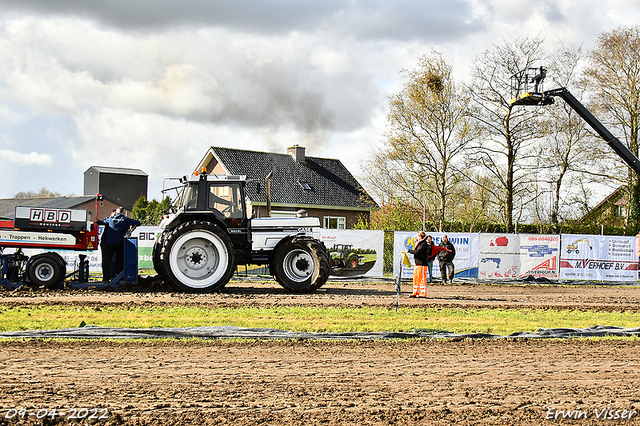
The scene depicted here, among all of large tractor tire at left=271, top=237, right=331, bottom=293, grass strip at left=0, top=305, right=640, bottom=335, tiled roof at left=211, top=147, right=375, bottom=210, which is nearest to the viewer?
grass strip at left=0, top=305, right=640, bottom=335

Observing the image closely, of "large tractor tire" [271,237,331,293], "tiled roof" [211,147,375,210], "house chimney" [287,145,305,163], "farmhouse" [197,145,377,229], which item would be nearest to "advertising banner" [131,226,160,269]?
"large tractor tire" [271,237,331,293]

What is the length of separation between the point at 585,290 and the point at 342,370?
16.1 m

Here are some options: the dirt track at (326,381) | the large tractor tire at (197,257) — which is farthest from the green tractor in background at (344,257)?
the dirt track at (326,381)

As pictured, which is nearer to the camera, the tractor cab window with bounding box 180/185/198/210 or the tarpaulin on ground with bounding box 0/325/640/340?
the tarpaulin on ground with bounding box 0/325/640/340

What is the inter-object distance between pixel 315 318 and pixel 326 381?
14.9ft

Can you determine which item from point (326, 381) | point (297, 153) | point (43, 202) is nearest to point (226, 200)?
point (326, 381)

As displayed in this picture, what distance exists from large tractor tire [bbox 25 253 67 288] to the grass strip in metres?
3.44

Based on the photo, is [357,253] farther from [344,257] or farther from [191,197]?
[191,197]

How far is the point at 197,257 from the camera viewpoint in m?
14.9

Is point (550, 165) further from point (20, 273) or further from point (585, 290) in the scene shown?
point (20, 273)

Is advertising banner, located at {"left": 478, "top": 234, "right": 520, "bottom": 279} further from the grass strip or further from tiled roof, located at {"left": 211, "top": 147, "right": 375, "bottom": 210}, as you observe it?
tiled roof, located at {"left": 211, "top": 147, "right": 375, "bottom": 210}

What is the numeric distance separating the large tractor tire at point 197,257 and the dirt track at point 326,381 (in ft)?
20.9

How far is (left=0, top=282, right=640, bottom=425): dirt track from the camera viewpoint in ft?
17.1

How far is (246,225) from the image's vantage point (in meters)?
15.2
